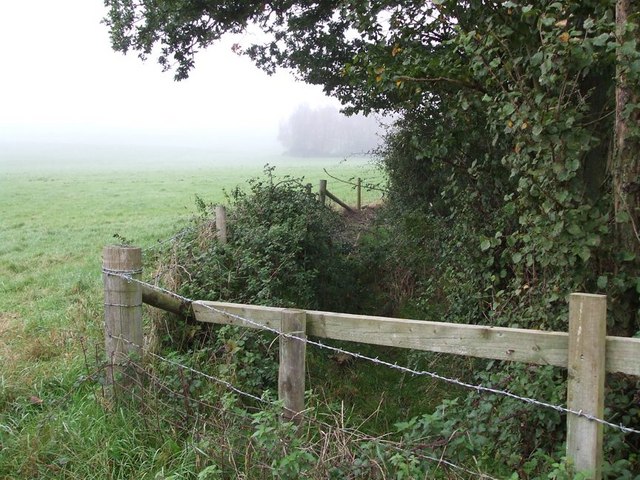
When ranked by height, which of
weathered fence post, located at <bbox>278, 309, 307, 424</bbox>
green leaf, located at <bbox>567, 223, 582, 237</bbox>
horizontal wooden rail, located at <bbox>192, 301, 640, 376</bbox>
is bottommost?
weathered fence post, located at <bbox>278, 309, 307, 424</bbox>

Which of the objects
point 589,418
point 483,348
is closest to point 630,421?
point 589,418

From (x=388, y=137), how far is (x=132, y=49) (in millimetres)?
6060

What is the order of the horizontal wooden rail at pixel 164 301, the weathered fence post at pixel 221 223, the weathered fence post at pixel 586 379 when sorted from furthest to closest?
the weathered fence post at pixel 221 223 → the horizontal wooden rail at pixel 164 301 → the weathered fence post at pixel 586 379

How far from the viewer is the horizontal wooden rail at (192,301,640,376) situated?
2.58 metres

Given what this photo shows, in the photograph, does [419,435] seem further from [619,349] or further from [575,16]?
[575,16]

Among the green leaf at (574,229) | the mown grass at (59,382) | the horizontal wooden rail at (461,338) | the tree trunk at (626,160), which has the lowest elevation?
the mown grass at (59,382)

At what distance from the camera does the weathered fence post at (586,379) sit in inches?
101

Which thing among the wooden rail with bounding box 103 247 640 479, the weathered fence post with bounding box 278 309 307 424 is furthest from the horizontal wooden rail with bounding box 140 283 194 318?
the weathered fence post with bounding box 278 309 307 424

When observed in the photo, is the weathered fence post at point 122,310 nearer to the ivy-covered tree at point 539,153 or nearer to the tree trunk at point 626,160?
the ivy-covered tree at point 539,153

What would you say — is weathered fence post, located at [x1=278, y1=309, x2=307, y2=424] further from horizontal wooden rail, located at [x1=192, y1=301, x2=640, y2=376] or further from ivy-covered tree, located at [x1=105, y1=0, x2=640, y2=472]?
ivy-covered tree, located at [x1=105, y1=0, x2=640, y2=472]

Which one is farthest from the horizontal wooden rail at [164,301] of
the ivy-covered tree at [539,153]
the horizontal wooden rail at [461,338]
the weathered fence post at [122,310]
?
the ivy-covered tree at [539,153]

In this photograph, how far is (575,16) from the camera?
381 centimetres

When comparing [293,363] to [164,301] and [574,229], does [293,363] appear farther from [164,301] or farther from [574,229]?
[574,229]

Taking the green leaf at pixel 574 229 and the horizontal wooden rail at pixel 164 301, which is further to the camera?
the horizontal wooden rail at pixel 164 301
